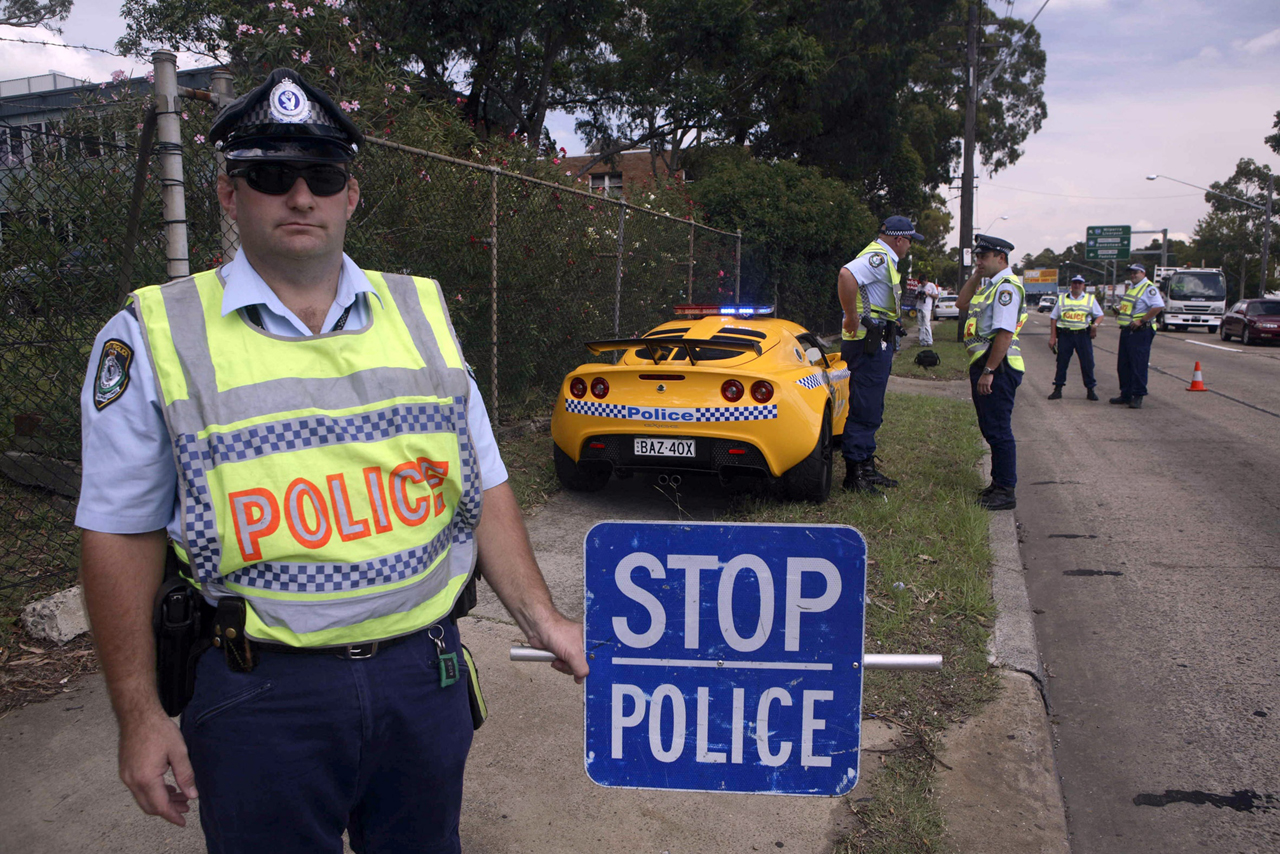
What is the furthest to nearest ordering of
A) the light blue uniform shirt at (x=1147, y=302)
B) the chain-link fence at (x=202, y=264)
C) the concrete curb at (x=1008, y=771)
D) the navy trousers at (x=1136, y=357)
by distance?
the navy trousers at (x=1136, y=357)
the light blue uniform shirt at (x=1147, y=302)
the chain-link fence at (x=202, y=264)
the concrete curb at (x=1008, y=771)

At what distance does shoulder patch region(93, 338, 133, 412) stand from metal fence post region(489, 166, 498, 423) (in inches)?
204

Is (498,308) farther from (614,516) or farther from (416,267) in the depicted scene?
(614,516)

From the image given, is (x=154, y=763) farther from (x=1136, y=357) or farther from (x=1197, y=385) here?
(x=1197, y=385)

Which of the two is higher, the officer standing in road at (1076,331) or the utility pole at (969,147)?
the utility pole at (969,147)

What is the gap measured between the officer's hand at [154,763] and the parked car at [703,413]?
4394 mm

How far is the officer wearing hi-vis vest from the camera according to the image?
144 centimetres

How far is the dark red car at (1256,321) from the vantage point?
26.0m

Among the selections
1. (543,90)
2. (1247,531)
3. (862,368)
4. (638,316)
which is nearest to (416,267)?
(862,368)

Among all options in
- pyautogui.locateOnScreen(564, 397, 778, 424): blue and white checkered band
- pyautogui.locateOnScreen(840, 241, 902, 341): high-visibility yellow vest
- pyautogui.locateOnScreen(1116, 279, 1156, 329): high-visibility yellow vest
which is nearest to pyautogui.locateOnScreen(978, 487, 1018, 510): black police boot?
pyautogui.locateOnScreen(840, 241, 902, 341): high-visibility yellow vest

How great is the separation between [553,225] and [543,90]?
13169mm

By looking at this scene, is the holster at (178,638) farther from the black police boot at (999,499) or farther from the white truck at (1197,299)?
the white truck at (1197,299)

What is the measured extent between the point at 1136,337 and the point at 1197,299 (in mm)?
24832

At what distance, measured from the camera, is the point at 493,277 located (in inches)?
265

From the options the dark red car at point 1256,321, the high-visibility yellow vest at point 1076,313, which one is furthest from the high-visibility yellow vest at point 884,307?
the dark red car at point 1256,321
